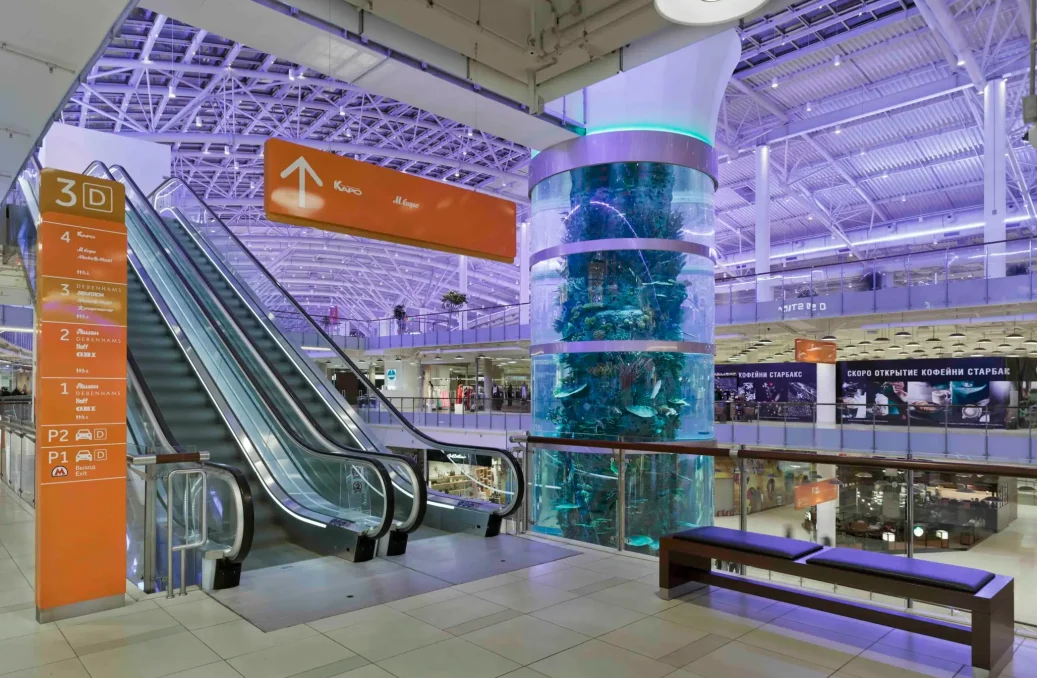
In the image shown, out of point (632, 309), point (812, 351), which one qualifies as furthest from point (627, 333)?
point (812, 351)

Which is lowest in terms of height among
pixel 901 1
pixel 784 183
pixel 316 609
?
pixel 316 609

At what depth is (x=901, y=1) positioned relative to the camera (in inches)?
674

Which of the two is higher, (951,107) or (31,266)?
(951,107)

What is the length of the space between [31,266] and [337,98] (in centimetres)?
1776

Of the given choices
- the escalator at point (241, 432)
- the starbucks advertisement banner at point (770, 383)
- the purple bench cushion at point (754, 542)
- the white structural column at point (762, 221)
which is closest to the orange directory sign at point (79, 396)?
the escalator at point (241, 432)

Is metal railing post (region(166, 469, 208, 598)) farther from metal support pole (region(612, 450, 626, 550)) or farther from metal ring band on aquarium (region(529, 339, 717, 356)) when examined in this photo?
metal ring band on aquarium (region(529, 339, 717, 356))

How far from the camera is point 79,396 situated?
443 centimetres

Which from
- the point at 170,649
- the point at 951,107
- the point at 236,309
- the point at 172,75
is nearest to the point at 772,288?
the point at 951,107

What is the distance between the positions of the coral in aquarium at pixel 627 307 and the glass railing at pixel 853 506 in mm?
964

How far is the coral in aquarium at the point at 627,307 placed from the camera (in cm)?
826

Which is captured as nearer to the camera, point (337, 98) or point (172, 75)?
point (172, 75)

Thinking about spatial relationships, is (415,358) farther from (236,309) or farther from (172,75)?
(236,309)

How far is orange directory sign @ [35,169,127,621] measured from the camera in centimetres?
429

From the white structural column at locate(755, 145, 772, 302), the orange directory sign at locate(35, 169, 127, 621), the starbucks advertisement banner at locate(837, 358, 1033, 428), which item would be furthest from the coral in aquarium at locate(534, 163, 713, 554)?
the white structural column at locate(755, 145, 772, 302)
